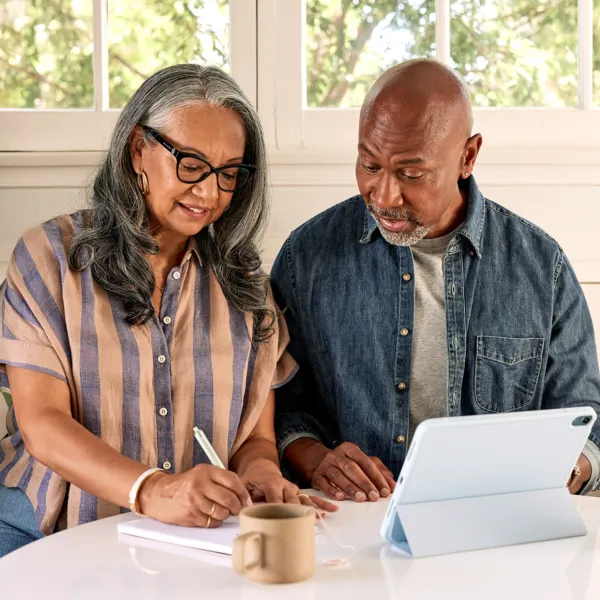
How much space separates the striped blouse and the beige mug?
2.10 feet

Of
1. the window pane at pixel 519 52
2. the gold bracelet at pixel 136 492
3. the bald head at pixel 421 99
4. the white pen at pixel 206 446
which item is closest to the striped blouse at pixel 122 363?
the gold bracelet at pixel 136 492

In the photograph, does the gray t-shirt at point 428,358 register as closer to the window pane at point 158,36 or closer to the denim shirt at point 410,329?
the denim shirt at point 410,329

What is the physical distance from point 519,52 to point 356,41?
17.6 inches

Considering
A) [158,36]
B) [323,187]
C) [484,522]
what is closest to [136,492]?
[484,522]

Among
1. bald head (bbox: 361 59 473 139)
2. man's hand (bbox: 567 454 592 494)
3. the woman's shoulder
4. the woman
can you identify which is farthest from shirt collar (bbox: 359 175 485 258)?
the woman's shoulder

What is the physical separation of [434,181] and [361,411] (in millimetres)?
493

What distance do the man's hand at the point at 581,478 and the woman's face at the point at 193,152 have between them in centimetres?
85

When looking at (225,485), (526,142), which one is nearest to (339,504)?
(225,485)

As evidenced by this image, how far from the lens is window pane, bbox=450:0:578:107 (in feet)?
8.47

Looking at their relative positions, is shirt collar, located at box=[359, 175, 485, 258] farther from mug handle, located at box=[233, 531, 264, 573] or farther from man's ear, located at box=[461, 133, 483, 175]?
mug handle, located at box=[233, 531, 264, 573]

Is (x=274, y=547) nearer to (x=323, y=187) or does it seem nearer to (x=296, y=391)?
(x=296, y=391)

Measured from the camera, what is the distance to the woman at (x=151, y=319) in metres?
1.69

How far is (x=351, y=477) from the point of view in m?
1.61

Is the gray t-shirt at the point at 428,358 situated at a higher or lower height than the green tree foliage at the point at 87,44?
lower
